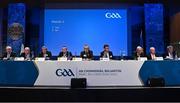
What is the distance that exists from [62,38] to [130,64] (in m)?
5.28

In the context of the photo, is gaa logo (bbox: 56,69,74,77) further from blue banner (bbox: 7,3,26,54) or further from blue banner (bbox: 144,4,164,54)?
blue banner (bbox: 144,4,164,54)

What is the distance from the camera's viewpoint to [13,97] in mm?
6133

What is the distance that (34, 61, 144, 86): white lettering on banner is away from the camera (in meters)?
6.64

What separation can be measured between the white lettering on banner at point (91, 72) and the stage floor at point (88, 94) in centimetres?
52

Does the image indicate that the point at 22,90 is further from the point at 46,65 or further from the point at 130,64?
the point at 130,64

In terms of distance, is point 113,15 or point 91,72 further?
point 113,15

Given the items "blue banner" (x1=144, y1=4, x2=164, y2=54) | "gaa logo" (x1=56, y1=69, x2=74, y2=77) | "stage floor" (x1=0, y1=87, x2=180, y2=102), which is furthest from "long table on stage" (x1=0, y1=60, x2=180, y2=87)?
"blue banner" (x1=144, y1=4, x2=164, y2=54)

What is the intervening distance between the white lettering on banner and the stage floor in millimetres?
522

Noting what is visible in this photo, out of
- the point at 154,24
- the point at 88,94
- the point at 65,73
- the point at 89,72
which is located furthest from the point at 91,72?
the point at 154,24

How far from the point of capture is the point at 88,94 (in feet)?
20.0

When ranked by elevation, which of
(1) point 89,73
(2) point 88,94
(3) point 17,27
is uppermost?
(3) point 17,27

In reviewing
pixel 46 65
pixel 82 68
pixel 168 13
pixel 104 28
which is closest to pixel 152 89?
pixel 82 68

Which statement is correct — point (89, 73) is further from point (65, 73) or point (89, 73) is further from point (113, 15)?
point (113, 15)

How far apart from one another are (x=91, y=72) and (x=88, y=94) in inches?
26.2
